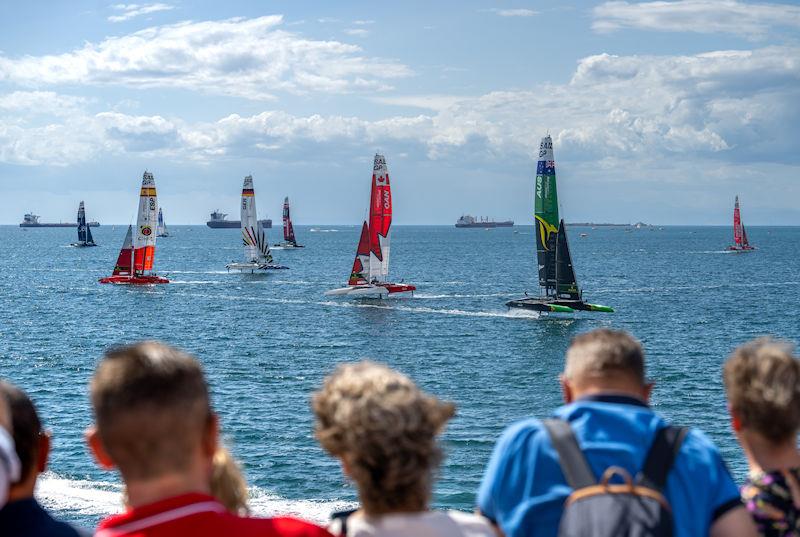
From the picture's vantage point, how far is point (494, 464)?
3.69m

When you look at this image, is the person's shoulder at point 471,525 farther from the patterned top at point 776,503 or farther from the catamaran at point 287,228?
the catamaran at point 287,228

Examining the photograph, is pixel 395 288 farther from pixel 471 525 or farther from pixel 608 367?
pixel 471 525

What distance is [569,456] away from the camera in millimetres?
3551

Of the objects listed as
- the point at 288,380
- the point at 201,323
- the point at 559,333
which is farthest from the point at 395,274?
the point at 288,380

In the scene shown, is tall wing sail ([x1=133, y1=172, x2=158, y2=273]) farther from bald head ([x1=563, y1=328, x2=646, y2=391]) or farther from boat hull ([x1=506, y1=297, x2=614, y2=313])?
bald head ([x1=563, y1=328, x2=646, y2=391])

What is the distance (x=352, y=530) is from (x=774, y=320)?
62.3m

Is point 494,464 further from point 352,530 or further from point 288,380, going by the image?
point 288,380

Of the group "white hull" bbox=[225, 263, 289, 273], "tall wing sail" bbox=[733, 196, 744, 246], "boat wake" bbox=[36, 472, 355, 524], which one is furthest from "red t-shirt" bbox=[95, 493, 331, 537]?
"tall wing sail" bbox=[733, 196, 744, 246]

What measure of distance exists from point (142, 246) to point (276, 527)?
7908 cm

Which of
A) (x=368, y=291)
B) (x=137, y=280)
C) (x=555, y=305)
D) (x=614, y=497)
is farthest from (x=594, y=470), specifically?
(x=137, y=280)

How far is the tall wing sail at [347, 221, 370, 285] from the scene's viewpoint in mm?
66062

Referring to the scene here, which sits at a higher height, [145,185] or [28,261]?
[145,185]

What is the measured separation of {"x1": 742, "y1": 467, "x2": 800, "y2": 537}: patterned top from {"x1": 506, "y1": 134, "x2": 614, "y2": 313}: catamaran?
5291 centimetres

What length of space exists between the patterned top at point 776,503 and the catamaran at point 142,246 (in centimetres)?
7502
